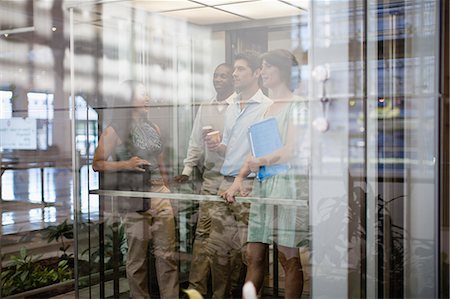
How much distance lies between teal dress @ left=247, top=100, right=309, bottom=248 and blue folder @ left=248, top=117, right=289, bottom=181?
18 mm

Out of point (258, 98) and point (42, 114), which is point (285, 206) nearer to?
point (258, 98)

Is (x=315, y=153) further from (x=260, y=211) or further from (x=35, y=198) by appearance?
(x=35, y=198)

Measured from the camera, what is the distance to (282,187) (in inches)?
111

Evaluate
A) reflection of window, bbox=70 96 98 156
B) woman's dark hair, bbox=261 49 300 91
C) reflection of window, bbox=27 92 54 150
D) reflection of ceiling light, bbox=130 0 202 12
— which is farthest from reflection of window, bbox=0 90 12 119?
woman's dark hair, bbox=261 49 300 91

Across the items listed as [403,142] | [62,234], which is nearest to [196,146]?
[403,142]

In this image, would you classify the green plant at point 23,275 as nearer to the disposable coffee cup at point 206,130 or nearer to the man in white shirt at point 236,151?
the man in white shirt at point 236,151

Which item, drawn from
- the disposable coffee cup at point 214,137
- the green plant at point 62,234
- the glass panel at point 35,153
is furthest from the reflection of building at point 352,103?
the green plant at point 62,234

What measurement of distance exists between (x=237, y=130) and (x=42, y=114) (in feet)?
3.63

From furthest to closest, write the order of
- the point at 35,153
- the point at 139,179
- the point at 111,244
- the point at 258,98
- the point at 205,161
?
1. the point at 35,153
2. the point at 111,244
3. the point at 139,179
4. the point at 205,161
5. the point at 258,98

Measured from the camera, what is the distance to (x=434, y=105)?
264 centimetres

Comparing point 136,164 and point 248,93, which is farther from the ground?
point 248,93

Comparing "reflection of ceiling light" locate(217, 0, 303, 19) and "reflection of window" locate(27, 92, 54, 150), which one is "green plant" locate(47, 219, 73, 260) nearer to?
"reflection of window" locate(27, 92, 54, 150)

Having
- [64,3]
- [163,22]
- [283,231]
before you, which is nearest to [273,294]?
[283,231]

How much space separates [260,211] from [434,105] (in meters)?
0.76
